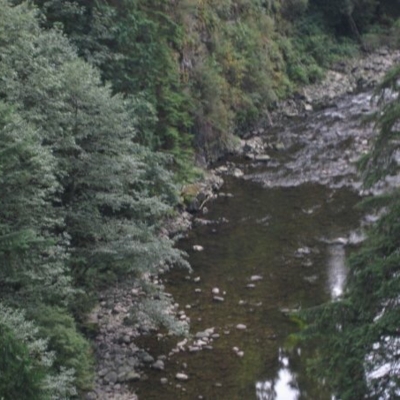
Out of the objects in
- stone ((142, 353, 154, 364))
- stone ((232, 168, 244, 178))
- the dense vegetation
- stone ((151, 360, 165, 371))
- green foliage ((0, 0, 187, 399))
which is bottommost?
the dense vegetation

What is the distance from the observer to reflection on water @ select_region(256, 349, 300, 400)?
43.0ft

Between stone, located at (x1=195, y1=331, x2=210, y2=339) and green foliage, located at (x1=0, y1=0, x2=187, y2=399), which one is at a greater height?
green foliage, located at (x1=0, y1=0, x2=187, y2=399)

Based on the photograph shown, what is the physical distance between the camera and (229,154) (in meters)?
28.2

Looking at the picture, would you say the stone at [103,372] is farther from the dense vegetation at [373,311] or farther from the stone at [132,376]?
the dense vegetation at [373,311]

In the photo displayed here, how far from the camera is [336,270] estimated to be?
1788 centimetres

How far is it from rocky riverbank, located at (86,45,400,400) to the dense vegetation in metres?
4.78

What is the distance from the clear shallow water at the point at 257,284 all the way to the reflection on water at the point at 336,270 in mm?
27

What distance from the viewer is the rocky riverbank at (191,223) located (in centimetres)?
1377

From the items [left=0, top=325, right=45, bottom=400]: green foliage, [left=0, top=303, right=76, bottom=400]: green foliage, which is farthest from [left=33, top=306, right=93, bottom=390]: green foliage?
[left=0, top=325, right=45, bottom=400]: green foliage

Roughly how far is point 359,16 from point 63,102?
37747mm

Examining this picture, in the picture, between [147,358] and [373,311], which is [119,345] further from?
[373,311]

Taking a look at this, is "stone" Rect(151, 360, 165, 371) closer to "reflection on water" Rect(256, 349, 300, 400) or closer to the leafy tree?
"reflection on water" Rect(256, 349, 300, 400)

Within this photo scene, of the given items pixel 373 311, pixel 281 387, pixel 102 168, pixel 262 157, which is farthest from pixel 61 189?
pixel 262 157

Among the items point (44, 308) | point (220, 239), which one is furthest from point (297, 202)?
point (44, 308)
